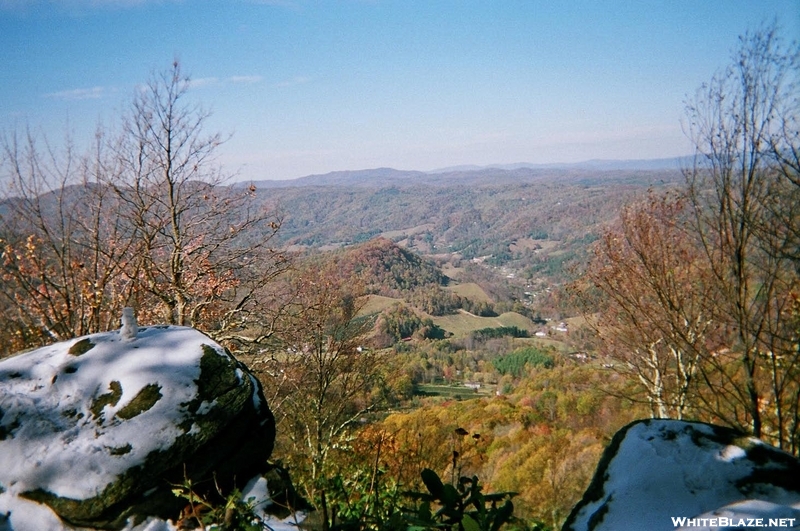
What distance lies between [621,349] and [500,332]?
262 feet

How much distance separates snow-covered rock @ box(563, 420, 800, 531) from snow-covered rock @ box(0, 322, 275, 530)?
8.55 ft

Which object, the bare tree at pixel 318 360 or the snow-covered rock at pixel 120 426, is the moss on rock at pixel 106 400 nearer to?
the snow-covered rock at pixel 120 426

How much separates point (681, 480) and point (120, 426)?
3.73 m

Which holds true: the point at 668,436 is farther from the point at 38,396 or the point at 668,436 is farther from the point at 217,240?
the point at 217,240

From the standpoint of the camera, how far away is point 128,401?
11.0ft

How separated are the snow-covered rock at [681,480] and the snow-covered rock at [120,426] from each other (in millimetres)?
2606

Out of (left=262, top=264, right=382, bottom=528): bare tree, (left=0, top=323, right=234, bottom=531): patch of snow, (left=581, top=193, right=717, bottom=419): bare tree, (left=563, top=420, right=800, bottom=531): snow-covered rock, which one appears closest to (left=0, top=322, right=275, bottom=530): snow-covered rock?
(left=0, top=323, right=234, bottom=531): patch of snow

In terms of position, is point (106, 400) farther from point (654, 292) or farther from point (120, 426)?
point (654, 292)

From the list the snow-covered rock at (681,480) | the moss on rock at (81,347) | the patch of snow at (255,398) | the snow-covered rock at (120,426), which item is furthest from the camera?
the patch of snow at (255,398)

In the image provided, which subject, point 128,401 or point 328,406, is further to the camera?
point 328,406

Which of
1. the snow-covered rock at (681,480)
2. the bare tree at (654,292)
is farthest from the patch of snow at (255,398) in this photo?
the bare tree at (654,292)

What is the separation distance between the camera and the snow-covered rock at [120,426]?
302 cm

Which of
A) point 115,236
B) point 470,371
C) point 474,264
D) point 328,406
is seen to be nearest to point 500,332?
point 470,371

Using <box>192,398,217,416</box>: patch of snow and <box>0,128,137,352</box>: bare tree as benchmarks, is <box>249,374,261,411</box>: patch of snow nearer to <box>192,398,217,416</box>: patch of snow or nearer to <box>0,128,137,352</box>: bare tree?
<box>192,398,217,416</box>: patch of snow
